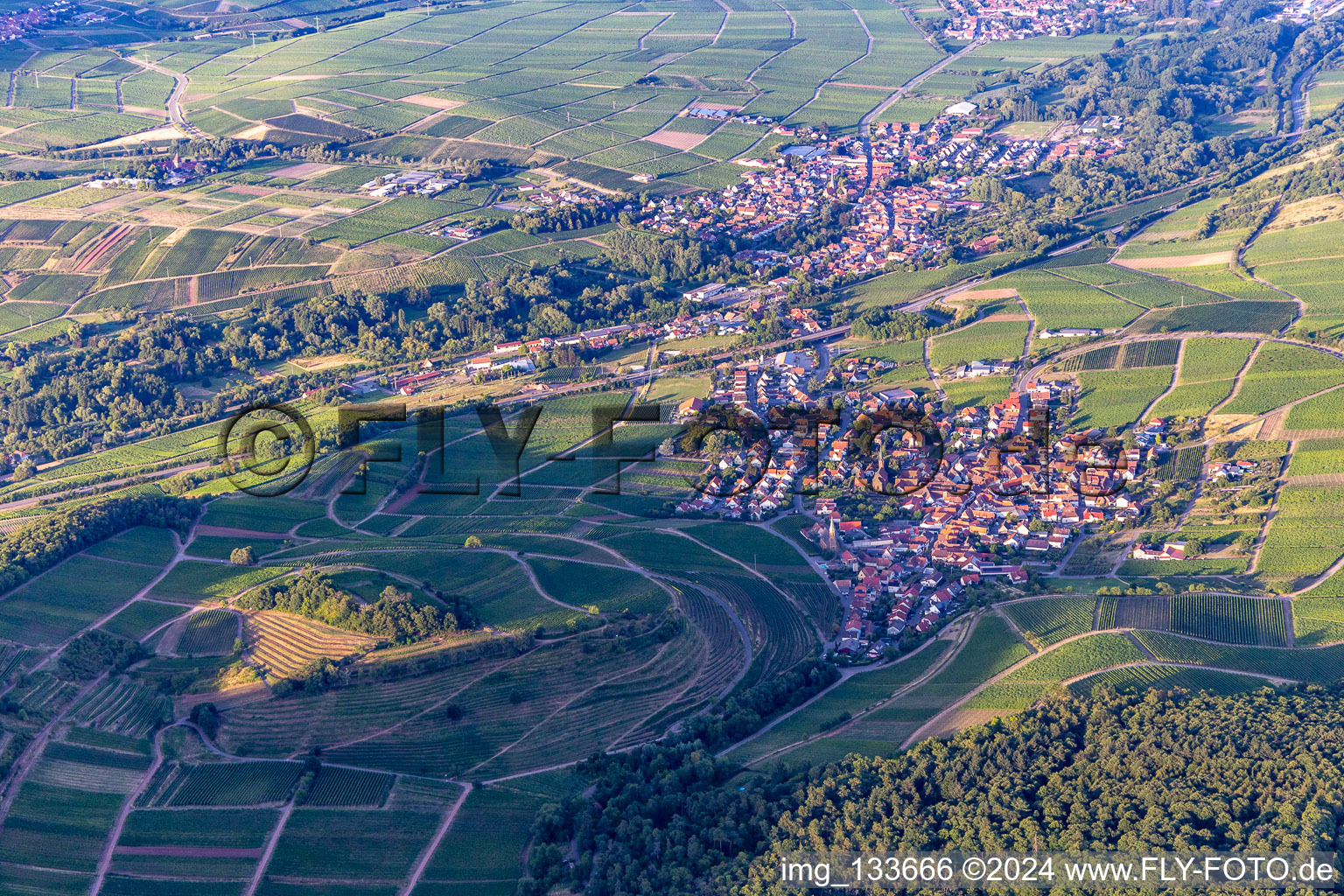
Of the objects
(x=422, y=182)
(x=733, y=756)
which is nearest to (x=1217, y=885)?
(x=733, y=756)

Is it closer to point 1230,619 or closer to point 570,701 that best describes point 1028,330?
point 1230,619

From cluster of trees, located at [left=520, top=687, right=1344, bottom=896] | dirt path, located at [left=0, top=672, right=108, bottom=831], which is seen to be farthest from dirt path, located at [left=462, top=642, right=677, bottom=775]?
dirt path, located at [left=0, top=672, right=108, bottom=831]

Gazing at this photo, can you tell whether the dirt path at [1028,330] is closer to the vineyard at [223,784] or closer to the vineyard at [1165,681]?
the vineyard at [1165,681]

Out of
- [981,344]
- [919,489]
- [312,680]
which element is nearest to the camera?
[312,680]

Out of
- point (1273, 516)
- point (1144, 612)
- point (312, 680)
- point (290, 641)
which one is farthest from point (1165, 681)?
point (290, 641)

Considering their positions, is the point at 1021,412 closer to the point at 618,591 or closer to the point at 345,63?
the point at 618,591

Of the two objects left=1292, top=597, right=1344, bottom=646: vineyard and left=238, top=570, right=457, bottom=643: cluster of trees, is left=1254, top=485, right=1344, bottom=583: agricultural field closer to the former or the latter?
left=1292, top=597, right=1344, bottom=646: vineyard

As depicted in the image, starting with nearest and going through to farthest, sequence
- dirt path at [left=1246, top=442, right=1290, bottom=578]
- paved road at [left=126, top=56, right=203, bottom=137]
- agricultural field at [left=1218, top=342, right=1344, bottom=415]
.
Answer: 1. dirt path at [left=1246, top=442, right=1290, bottom=578]
2. agricultural field at [left=1218, top=342, right=1344, bottom=415]
3. paved road at [left=126, top=56, right=203, bottom=137]
